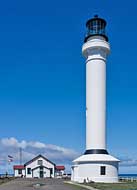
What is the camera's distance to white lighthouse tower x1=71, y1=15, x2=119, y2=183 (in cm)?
3500

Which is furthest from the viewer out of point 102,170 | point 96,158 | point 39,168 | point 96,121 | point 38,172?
point 39,168

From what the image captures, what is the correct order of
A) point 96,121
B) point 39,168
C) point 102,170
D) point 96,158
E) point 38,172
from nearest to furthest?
1. point 96,158
2. point 102,170
3. point 96,121
4. point 38,172
5. point 39,168

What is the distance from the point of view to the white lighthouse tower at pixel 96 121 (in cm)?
3500

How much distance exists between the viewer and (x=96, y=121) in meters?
36.3

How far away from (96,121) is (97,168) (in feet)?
16.2

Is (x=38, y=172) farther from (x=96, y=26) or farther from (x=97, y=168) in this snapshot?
(x=96, y=26)

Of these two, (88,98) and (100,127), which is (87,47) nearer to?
(88,98)

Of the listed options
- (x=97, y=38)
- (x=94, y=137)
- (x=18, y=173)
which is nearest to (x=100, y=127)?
(x=94, y=137)

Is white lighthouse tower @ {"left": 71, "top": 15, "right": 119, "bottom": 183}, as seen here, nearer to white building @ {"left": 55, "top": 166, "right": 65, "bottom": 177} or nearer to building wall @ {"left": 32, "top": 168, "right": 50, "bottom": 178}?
building wall @ {"left": 32, "top": 168, "right": 50, "bottom": 178}

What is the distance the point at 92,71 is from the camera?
37.3m

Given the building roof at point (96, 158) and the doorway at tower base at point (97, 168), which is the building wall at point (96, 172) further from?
the building roof at point (96, 158)

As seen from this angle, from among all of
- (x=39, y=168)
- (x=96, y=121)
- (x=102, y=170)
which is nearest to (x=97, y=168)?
(x=102, y=170)

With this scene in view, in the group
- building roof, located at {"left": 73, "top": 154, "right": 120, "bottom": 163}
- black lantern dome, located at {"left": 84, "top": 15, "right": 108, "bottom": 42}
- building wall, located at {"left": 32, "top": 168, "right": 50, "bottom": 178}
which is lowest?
building wall, located at {"left": 32, "top": 168, "right": 50, "bottom": 178}

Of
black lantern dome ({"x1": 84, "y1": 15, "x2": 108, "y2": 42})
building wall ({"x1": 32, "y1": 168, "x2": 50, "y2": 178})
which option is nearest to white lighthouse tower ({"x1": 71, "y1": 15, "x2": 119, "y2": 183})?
black lantern dome ({"x1": 84, "y1": 15, "x2": 108, "y2": 42})
